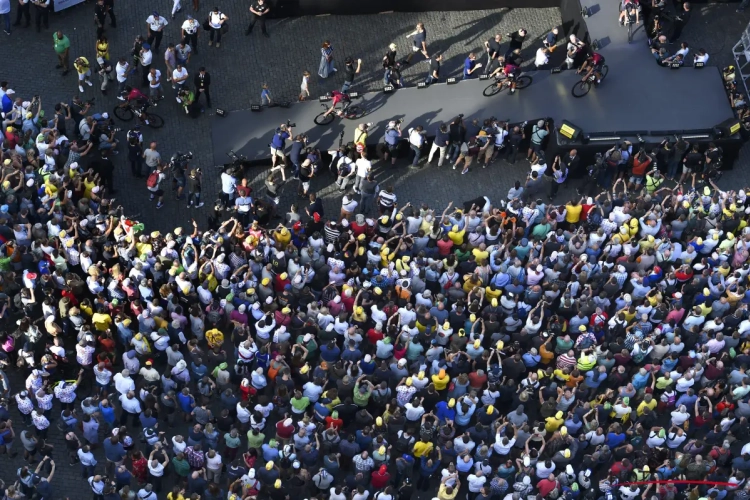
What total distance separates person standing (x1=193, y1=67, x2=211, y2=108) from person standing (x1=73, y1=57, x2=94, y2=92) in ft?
9.58

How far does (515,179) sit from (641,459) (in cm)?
1029

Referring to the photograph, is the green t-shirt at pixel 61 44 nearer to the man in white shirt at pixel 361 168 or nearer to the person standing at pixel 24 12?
the person standing at pixel 24 12

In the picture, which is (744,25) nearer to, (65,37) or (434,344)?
(434,344)

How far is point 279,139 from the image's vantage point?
33.1 meters

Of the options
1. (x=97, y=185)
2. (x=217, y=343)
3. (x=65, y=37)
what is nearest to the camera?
(x=217, y=343)

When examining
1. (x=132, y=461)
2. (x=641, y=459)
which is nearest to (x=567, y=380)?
(x=641, y=459)

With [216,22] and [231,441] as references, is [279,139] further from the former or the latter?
[231,441]

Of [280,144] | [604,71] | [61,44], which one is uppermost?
[61,44]

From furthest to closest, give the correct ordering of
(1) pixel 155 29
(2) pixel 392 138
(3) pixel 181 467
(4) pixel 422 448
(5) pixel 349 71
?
1. (5) pixel 349 71
2. (1) pixel 155 29
3. (2) pixel 392 138
4. (4) pixel 422 448
5. (3) pixel 181 467

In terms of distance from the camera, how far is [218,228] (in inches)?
1236

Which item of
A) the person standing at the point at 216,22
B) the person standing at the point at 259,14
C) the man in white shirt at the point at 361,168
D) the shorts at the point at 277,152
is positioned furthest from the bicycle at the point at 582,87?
the person standing at the point at 216,22

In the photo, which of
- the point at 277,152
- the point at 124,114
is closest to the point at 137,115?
the point at 124,114

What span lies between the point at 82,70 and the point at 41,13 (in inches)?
112

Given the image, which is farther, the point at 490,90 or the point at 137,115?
the point at 490,90
